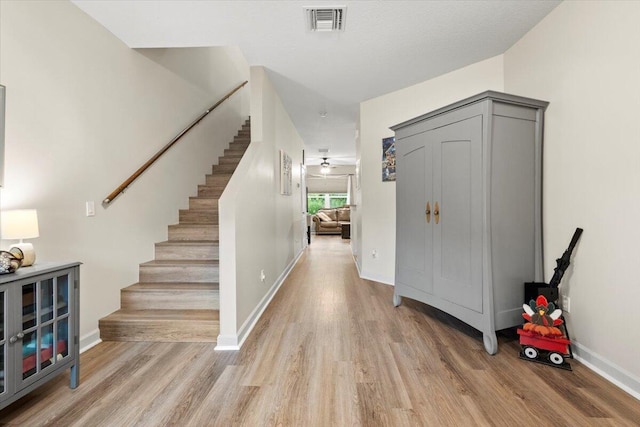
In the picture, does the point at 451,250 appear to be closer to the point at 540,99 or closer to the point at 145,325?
the point at 540,99

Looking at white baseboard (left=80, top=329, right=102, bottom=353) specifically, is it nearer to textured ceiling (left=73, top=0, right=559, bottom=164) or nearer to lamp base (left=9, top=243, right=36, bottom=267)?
lamp base (left=9, top=243, right=36, bottom=267)

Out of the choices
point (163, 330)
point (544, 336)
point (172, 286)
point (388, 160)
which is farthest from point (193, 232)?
point (544, 336)

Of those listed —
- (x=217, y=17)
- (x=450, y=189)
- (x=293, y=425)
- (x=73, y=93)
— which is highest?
(x=217, y=17)

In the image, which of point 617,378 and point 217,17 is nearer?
point 617,378

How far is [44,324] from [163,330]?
2.86ft

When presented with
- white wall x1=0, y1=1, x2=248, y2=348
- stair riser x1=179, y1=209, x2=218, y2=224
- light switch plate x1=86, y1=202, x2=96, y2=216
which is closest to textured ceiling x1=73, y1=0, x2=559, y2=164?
white wall x1=0, y1=1, x2=248, y2=348

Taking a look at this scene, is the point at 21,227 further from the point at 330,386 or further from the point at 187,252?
the point at 330,386

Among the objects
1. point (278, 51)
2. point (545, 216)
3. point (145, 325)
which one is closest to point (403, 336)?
point (545, 216)

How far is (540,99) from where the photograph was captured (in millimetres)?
2289

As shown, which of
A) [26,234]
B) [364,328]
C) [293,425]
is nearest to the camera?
[293,425]

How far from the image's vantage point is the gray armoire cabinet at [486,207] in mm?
2070

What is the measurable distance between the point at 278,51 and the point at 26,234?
229cm

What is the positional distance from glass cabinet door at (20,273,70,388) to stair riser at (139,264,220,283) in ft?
3.54

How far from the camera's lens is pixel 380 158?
13.0 feet
